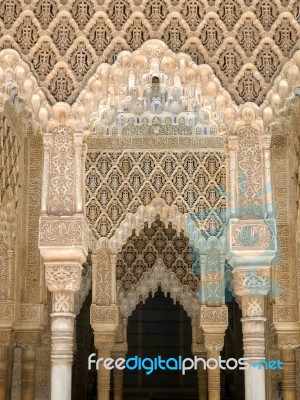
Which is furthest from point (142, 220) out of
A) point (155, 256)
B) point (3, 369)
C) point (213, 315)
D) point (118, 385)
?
point (118, 385)

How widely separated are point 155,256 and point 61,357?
4.14 meters

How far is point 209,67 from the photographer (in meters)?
7.24

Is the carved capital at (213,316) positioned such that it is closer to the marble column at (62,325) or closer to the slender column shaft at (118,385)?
the slender column shaft at (118,385)

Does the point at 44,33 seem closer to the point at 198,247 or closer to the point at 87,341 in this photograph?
the point at 198,247

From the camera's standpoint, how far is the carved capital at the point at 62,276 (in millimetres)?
7211

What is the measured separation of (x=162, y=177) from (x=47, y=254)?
3.51 m

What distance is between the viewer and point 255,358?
704 centimetres

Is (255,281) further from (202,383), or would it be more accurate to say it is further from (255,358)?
(202,383)

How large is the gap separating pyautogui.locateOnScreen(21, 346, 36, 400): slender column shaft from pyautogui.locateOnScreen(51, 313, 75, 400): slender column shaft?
120 inches

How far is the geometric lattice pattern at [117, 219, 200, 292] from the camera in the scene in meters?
11.0

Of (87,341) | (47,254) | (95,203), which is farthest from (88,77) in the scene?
(87,341)

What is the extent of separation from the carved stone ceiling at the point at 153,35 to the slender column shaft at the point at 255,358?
6.87ft

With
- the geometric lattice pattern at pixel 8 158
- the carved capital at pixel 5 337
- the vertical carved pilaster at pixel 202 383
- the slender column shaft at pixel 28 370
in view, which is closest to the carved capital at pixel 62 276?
the geometric lattice pattern at pixel 8 158

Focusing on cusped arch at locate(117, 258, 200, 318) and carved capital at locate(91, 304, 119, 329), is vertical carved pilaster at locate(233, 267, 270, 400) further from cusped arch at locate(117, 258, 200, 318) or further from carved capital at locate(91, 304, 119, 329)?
cusped arch at locate(117, 258, 200, 318)
